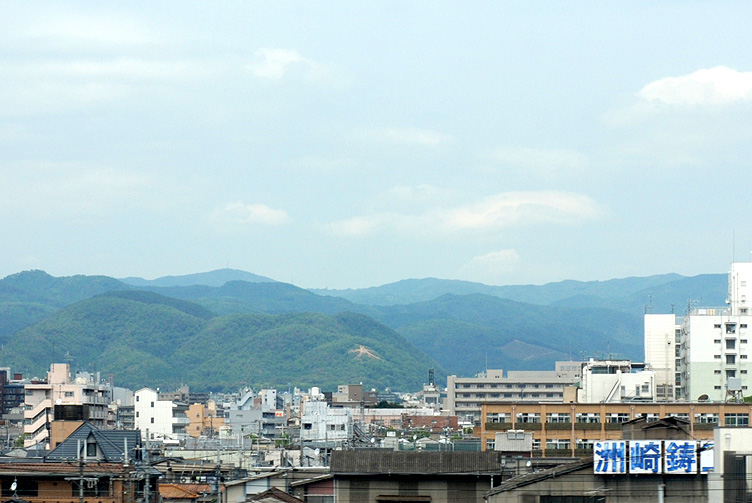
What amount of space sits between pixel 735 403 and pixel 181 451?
3358cm

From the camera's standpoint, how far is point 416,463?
36.2 meters

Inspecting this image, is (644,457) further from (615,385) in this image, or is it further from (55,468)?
(615,385)

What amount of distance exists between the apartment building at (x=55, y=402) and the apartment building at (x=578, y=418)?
3145 cm

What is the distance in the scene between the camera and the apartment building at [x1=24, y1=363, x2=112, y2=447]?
11267 cm

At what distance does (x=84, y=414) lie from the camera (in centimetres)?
9119

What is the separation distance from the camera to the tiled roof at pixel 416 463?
3619 centimetres

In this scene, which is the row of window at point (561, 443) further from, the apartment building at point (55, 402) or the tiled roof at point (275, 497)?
the tiled roof at point (275, 497)

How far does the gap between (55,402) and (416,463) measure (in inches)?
4026

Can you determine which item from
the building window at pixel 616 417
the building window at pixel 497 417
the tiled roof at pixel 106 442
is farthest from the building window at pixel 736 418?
the tiled roof at pixel 106 442

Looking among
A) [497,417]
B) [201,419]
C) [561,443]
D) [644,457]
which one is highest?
[644,457]

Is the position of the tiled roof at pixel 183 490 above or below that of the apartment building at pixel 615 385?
below

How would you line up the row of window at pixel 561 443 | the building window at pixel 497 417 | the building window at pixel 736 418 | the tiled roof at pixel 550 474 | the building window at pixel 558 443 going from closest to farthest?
the tiled roof at pixel 550 474 → the building window at pixel 736 418 → the row of window at pixel 561 443 → the building window at pixel 558 443 → the building window at pixel 497 417

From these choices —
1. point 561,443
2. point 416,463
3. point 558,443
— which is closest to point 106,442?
point 416,463

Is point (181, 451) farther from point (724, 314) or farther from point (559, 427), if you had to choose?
point (724, 314)
